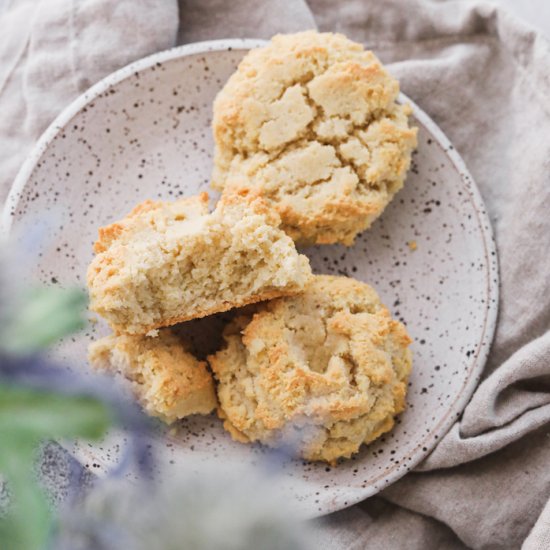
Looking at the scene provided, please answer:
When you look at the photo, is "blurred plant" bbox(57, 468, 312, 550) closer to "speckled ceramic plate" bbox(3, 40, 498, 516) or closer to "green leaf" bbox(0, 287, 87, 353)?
"green leaf" bbox(0, 287, 87, 353)

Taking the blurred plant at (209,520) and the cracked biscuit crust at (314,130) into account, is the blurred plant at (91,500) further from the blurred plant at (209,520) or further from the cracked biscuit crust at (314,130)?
the cracked biscuit crust at (314,130)

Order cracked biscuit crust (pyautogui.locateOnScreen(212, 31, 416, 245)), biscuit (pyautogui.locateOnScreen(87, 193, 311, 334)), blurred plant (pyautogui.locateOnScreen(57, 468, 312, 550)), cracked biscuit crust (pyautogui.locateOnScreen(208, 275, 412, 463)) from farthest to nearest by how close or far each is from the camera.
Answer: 1. cracked biscuit crust (pyautogui.locateOnScreen(212, 31, 416, 245))
2. cracked biscuit crust (pyautogui.locateOnScreen(208, 275, 412, 463))
3. biscuit (pyautogui.locateOnScreen(87, 193, 311, 334))
4. blurred plant (pyautogui.locateOnScreen(57, 468, 312, 550))

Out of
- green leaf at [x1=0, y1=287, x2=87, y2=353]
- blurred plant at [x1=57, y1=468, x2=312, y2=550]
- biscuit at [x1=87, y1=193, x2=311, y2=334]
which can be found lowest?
biscuit at [x1=87, y1=193, x2=311, y2=334]

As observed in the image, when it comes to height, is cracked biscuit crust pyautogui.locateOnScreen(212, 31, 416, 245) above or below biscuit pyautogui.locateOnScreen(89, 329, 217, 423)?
above

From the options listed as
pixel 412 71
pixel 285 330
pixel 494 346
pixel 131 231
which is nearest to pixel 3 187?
pixel 131 231

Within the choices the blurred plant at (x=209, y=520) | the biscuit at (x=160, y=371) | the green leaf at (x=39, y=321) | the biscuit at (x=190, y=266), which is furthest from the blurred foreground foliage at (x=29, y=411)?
the biscuit at (x=160, y=371)

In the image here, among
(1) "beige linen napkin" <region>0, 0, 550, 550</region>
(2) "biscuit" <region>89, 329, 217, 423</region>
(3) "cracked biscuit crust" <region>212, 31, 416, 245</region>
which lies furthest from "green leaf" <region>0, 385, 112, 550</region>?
(1) "beige linen napkin" <region>0, 0, 550, 550</region>

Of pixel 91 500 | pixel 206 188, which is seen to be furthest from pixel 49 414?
pixel 206 188
